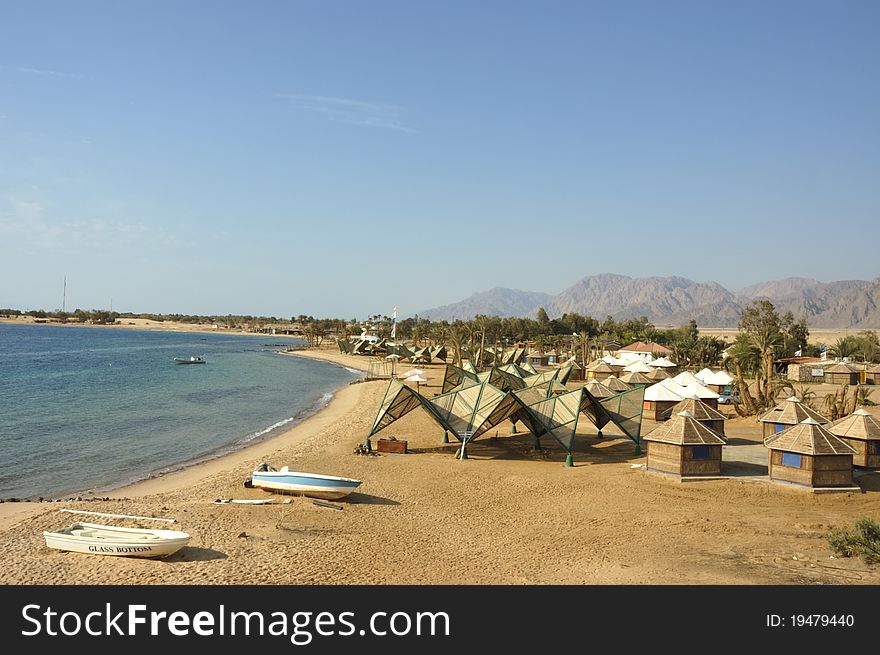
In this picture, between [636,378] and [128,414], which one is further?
[636,378]

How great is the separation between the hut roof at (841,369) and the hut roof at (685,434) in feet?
119

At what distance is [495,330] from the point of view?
9425 centimetres

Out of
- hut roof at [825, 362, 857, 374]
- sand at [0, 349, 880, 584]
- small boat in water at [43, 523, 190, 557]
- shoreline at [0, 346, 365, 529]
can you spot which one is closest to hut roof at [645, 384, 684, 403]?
sand at [0, 349, 880, 584]

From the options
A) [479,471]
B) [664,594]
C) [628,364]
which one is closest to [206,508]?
[479,471]

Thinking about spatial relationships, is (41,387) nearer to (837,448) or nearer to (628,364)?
(628,364)

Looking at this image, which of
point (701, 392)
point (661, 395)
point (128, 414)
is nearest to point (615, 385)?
point (661, 395)

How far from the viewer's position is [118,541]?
456 inches

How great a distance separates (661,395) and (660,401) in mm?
696

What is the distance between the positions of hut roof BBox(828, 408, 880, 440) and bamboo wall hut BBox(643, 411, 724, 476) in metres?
4.19

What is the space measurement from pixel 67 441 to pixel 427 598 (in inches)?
961

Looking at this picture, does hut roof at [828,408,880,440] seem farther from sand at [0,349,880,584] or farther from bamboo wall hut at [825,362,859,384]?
bamboo wall hut at [825,362,859,384]

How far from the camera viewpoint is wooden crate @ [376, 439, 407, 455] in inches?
889

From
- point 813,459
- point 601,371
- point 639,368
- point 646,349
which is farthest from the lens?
point 646,349

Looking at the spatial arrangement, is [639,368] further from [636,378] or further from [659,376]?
[659,376]
